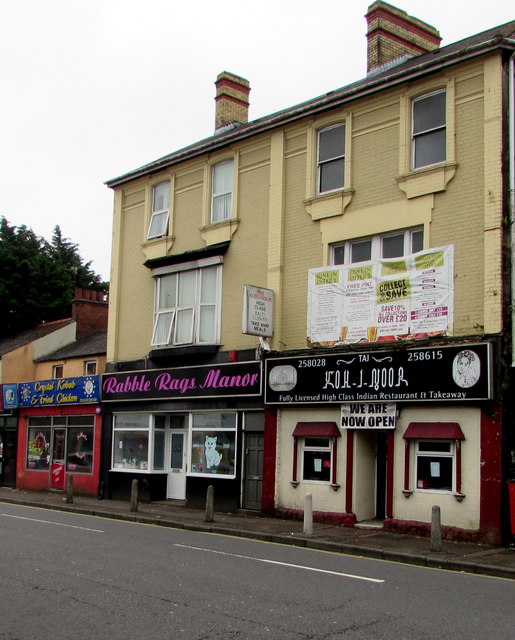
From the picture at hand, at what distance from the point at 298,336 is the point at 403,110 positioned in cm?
593

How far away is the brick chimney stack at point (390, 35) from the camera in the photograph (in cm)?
2184

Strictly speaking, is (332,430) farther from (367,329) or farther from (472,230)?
(472,230)

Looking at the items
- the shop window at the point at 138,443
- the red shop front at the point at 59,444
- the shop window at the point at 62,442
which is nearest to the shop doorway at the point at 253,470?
the shop window at the point at 138,443

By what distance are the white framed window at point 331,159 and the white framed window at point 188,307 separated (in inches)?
160

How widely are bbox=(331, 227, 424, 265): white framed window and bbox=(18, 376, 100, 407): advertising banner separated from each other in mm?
10099

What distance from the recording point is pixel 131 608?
8.36 meters

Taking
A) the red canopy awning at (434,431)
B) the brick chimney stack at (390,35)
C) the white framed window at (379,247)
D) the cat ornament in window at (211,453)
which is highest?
the brick chimney stack at (390,35)

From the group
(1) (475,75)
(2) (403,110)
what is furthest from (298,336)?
(1) (475,75)

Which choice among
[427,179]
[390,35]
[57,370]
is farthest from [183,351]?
[390,35]

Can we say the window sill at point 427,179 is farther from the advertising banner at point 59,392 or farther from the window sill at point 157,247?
the advertising banner at point 59,392

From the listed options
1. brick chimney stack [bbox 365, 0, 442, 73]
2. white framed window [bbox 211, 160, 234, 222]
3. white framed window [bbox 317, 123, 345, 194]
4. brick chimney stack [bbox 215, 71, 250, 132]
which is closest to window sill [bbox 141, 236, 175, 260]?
white framed window [bbox 211, 160, 234, 222]

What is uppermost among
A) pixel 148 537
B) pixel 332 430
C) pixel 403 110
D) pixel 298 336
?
pixel 403 110

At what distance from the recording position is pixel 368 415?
1681 cm

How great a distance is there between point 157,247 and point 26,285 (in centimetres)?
2093
